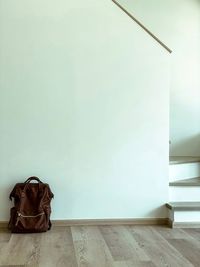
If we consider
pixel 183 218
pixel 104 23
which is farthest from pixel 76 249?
pixel 104 23

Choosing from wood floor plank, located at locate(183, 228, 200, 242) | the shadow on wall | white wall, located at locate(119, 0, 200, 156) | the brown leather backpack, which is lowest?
wood floor plank, located at locate(183, 228, 200, 242)

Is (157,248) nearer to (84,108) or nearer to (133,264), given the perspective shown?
(133,264)

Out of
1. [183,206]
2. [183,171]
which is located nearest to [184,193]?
[183,206]

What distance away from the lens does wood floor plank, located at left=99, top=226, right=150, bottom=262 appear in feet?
8.98

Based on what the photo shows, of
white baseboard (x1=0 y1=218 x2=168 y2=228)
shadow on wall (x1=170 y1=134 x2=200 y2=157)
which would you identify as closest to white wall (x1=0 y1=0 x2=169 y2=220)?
white baseboard (x1=0 y1=218 x2=168 y2=228)

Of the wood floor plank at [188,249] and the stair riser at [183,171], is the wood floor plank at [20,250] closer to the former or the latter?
the wood floor plank at [188,249]

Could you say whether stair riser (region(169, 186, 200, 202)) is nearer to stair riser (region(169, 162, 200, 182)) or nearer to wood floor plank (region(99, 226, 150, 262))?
stair riser (region(169, 162, 200, 182))

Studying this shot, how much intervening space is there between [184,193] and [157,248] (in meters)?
0.97

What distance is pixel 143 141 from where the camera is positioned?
371 cm

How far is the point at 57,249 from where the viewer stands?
289 centimetres

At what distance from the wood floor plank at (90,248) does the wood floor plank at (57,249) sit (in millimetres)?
45

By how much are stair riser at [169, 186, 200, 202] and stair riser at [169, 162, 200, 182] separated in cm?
16

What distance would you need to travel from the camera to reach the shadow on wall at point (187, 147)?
4.93m

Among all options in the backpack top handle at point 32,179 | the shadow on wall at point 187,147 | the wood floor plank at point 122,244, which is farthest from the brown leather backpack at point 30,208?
the shadow on wall at point 187,147
